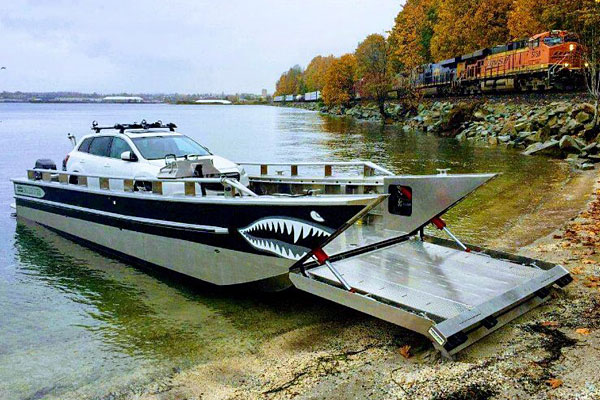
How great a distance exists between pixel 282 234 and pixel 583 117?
2370cm

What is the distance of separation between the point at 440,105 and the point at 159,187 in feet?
155

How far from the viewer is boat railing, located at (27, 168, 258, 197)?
7.79 m

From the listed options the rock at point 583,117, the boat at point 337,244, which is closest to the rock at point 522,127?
the rock at point 583,117

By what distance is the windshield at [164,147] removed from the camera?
33.7 feet

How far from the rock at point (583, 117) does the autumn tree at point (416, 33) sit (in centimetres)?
4674

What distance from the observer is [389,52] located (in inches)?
3164

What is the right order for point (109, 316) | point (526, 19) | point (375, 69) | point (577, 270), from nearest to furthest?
1. point (577, 270)
2. point (109, 316)
3. point (526, 19)
4. point (375, 69)

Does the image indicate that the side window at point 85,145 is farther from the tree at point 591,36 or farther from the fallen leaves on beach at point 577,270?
the tree at point 591,36

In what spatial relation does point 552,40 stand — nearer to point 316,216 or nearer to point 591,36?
point 591,36

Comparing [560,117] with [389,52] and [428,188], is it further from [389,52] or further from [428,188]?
[389,52]

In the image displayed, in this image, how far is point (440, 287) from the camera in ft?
21.9

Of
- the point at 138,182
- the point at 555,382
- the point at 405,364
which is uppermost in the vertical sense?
the point at 138,182

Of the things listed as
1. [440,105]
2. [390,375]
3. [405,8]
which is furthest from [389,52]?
[390,375]

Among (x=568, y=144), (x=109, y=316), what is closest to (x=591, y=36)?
(x=568, y=144)
